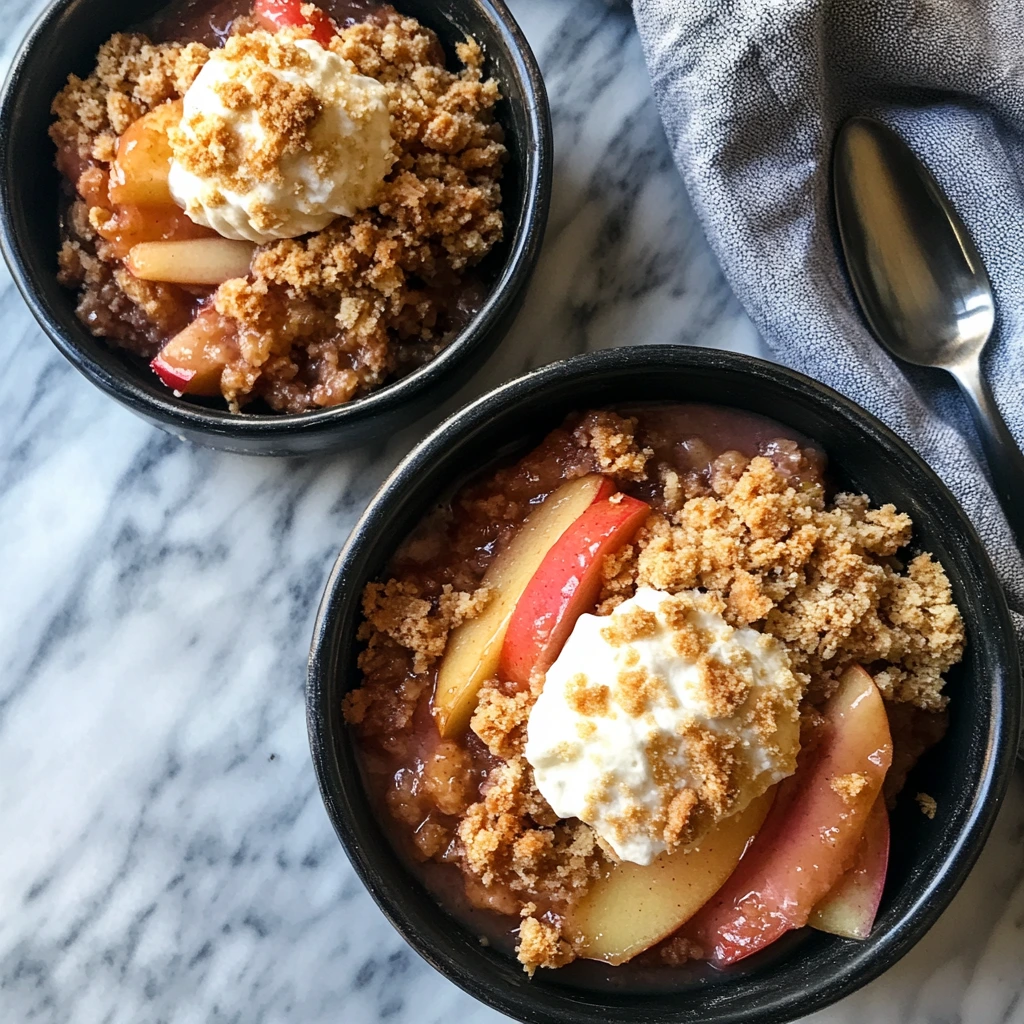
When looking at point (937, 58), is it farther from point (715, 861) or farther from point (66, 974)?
point (66, 974)

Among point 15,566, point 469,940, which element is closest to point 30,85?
point 15,566

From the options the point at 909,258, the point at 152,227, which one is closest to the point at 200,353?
the point at 152,227

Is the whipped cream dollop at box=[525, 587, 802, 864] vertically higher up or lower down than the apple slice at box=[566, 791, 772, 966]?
higher up

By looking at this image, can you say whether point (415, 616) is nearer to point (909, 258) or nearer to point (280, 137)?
point (280, 137)

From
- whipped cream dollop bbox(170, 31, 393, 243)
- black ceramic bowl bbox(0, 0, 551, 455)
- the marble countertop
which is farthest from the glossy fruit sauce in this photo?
whipped cream dollop bbox(170, 31, 393, 243)

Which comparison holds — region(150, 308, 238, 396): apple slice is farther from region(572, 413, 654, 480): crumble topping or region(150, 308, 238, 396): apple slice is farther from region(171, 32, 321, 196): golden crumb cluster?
region(572, 413, 654, 480): crumble topping
